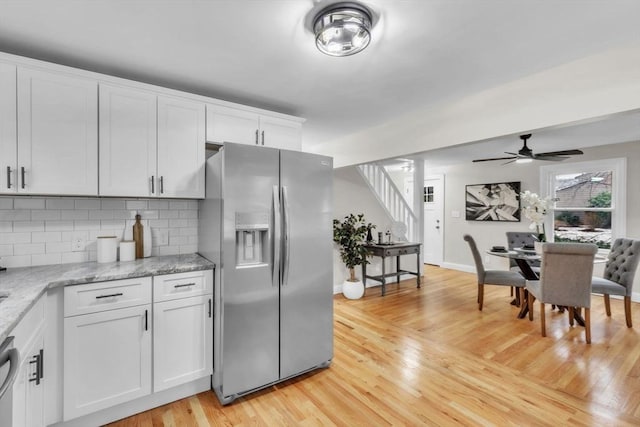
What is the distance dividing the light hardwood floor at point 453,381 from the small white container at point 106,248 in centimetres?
109

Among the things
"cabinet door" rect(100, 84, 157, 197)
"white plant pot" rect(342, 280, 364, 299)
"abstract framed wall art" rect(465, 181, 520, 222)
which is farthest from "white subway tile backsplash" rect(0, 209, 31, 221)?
"abstract framed wall art" rect(465, 181, 520, 222)

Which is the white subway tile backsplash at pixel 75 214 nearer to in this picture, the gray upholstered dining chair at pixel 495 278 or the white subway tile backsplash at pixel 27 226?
the white subway tile backsplash at pixel 27 226

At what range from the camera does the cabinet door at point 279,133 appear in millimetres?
2709

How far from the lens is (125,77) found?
2.27 m

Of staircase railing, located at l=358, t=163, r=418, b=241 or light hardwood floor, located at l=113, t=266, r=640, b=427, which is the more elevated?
staircase railing, located at l=358, t=163, r=418, b=241

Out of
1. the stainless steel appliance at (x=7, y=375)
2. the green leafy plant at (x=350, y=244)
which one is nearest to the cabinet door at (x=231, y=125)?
the stainless steel appliance at (x=7, y=375)

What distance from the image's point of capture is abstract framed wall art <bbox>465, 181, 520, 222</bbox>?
5.63 meters

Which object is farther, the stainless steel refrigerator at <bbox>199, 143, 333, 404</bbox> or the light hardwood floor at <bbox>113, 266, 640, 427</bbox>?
the stainless steel refrigerator at <bbox>199, 143, 333, 404</bbox>

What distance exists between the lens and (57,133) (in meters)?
1.95

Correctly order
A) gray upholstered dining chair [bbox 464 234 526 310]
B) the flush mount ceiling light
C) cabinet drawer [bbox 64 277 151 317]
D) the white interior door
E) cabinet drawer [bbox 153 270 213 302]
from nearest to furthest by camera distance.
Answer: the flush mount ceiling light < cabinet drawer [bbox 64 277 151 317] < cabinet drawer [bbox 153 270 213 302] < gray upholstered dining chair [bbox 464 234 526 310] < the white interior door

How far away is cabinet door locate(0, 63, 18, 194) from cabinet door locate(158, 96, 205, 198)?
78cm

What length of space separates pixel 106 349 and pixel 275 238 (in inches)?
48.0

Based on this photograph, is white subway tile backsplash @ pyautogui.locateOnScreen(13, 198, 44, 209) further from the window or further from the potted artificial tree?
the window

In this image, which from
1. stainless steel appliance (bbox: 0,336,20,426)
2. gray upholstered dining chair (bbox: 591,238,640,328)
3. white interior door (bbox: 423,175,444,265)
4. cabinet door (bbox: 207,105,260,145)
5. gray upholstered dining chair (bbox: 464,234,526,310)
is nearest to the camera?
stainless steel appliance (bbox: 0,336,20,426)
